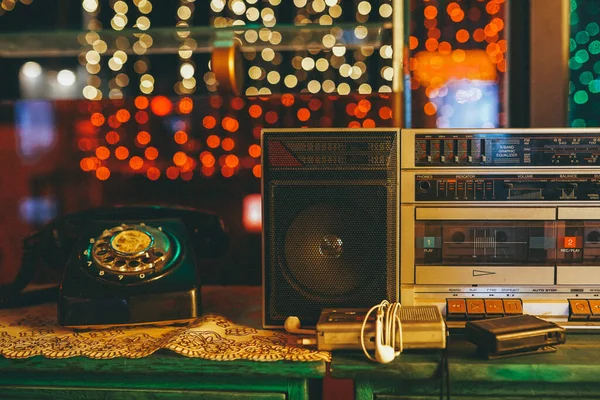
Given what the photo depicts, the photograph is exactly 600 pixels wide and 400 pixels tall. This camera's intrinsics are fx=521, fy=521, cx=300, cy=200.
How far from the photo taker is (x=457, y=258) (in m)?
0.88

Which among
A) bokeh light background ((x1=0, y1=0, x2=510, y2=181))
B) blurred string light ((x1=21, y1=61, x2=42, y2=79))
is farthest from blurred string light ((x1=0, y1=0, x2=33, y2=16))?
blurred string light ((x1=21, y1=61, x2=42, y2=79))

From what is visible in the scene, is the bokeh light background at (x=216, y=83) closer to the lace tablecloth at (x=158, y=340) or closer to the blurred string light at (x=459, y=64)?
the blurred string light at (x=459, y=64)

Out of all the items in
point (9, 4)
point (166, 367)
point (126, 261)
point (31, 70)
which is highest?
point (9, 4)

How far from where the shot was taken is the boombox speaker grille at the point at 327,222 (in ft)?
2.79

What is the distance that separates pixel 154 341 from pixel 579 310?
68 cm

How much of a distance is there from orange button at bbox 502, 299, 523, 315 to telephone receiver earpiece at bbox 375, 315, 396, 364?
226 mm

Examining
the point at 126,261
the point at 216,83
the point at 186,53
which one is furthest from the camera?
the point at 186,53

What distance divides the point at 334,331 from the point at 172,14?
0.93m

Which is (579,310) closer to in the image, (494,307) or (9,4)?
(494,307)

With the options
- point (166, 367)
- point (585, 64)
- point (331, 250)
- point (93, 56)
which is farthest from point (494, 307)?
point (93, 56)

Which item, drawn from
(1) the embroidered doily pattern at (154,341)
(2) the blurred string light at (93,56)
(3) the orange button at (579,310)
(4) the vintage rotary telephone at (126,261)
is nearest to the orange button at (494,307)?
(3) the orange button at (579,310)

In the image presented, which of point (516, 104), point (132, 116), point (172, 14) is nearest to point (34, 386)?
point (132, 116)

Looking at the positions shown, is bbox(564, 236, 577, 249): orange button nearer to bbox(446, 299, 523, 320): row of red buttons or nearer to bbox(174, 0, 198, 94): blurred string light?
bbox(446, 299, 523, 320): row of red buttons

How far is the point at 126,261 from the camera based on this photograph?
3.09 ft
